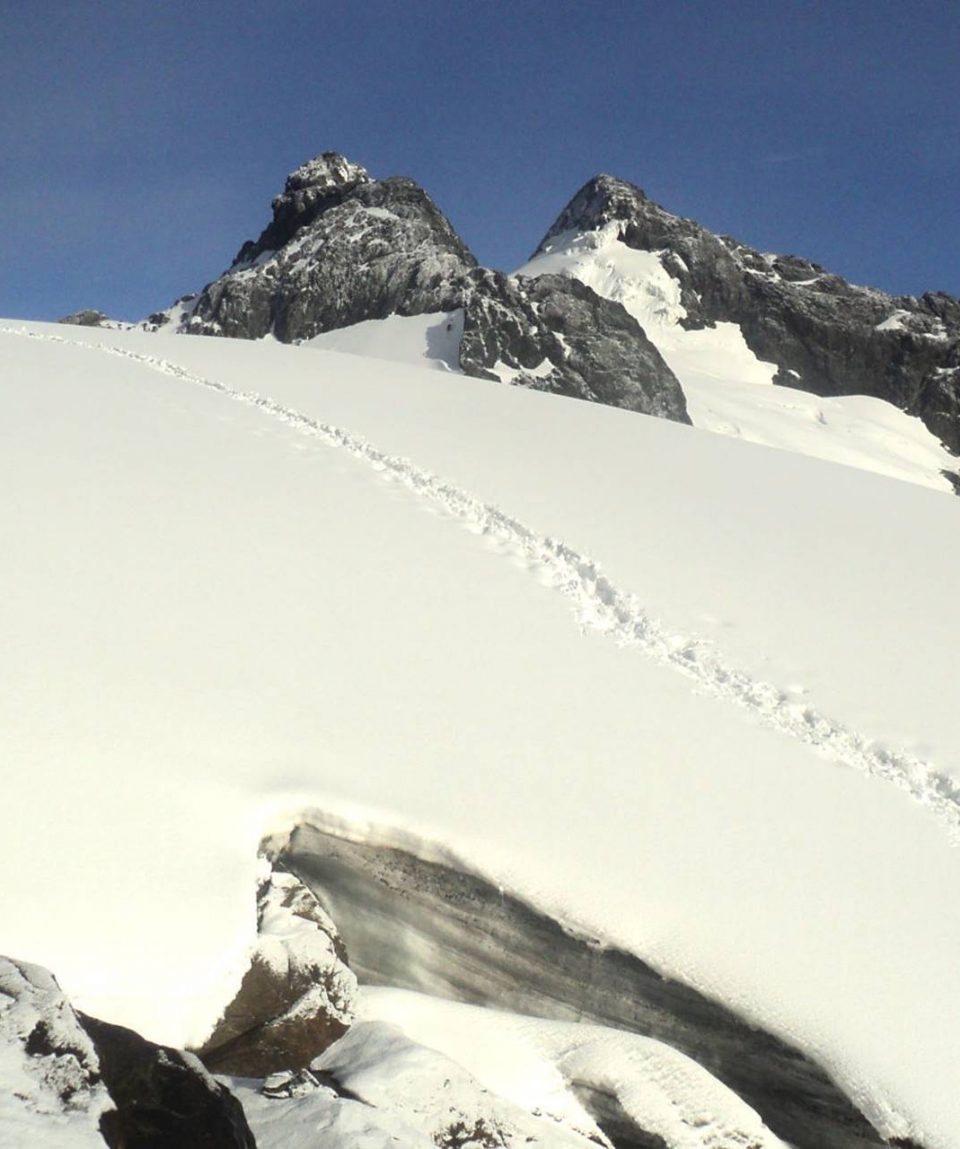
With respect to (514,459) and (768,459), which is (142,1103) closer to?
(514,459)

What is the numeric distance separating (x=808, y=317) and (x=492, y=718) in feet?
336

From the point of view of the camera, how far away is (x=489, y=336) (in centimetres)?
6894

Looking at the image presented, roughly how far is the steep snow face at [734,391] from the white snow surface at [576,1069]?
72777 millimetres

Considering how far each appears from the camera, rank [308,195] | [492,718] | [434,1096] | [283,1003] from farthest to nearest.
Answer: [308,195] < [492,718] < [283,1003] < [434,1096]

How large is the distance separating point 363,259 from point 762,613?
267 feet

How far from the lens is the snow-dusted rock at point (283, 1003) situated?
4.70m

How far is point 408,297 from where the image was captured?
79.8m

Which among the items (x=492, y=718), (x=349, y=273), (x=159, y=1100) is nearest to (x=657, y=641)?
(x=492, y=718)

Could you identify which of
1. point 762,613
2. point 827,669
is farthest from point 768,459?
point 827,669

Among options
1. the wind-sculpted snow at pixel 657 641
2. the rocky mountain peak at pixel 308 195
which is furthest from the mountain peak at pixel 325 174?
the wind-sculpted snow at pixel 657 641

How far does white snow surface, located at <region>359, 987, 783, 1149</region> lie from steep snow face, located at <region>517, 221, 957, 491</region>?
72.8m

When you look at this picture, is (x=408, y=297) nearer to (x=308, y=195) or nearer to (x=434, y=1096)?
(x=308, y=195)

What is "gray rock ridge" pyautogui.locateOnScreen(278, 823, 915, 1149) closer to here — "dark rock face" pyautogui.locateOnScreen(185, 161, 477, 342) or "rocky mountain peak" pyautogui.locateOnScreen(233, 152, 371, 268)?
"dark rock face" pyautogui.locateOnScreen(185, 161, 477, 342)

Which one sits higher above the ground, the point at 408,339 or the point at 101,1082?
the point at 408,339
